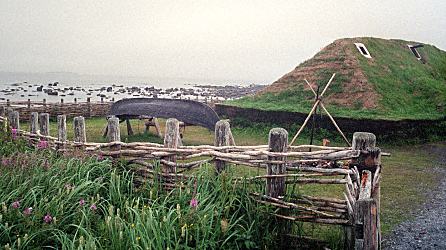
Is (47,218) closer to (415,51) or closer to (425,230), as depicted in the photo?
(425,230)

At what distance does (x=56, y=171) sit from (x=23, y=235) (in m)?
1.30

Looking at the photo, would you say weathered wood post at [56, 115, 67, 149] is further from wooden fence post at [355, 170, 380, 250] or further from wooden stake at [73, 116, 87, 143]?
wooden fence post at [355, 170, 380, 250]

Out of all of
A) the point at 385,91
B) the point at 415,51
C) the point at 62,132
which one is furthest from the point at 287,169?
the point at 415,51

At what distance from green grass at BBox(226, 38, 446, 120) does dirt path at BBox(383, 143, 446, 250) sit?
24.5 feet

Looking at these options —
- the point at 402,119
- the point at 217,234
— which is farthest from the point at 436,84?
the point at 217,234

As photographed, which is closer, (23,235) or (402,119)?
(23,235)

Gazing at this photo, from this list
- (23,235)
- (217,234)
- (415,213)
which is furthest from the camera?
(415,213)

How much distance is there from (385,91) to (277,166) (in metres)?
15.0

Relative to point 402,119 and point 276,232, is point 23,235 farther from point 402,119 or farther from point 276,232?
point 402,119

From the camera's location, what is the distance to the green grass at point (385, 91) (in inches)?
Answer: 622

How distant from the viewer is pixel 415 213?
6555mm

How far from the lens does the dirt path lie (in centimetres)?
526

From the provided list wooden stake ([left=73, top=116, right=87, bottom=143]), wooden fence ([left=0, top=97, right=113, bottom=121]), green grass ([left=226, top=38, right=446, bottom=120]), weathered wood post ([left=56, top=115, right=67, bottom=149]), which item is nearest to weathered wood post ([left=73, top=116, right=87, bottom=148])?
wooden stake ([left=73, top=116, right=87, bottom=143])

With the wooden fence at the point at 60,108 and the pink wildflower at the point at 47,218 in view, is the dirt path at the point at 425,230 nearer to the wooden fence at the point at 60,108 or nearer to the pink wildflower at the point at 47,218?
the pink wildflower at the point at 47,218
